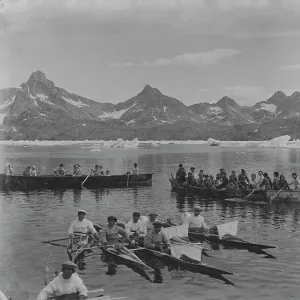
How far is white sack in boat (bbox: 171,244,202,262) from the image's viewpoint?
18.7m

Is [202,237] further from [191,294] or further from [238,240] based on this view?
[191,294]

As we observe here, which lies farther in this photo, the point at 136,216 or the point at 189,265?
the point at 136,216

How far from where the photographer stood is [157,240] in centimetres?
1998

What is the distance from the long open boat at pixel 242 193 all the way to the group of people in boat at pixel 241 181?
0.49 metres

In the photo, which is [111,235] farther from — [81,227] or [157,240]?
[157,240]

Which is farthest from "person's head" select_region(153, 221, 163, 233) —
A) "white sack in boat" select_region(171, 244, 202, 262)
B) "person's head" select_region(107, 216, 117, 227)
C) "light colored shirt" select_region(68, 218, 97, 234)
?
"light colored shirt" select_region(68, 218, 97, 234)

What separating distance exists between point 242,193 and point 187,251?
20.2m

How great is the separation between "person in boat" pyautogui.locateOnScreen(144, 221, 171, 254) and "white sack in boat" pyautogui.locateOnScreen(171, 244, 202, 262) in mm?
530

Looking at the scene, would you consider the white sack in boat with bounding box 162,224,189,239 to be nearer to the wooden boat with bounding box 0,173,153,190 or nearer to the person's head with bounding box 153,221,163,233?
the person's head with bounding box 153,221,163,233

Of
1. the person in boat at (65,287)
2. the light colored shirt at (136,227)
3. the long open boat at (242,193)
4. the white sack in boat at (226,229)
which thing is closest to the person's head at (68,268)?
the person in boat at (65,287)

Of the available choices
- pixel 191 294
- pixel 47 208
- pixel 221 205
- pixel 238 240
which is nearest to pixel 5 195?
pixel 47 208

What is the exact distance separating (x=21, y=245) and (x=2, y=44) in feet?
32.6

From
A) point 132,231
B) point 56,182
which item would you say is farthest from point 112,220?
point 56,182

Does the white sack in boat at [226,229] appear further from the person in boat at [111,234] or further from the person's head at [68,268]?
the person's head at [68,268]
